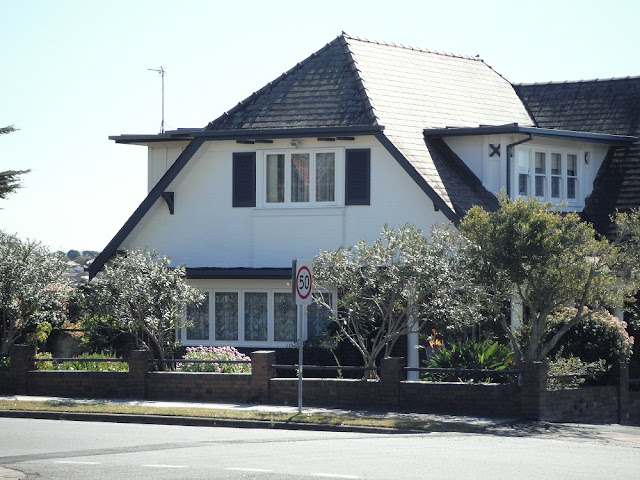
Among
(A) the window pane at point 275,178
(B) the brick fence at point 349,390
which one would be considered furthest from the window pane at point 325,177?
(B) the brick fence at point 349,390

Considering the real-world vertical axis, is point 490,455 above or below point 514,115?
below

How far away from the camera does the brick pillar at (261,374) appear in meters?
21.5

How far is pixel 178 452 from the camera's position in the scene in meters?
15.0

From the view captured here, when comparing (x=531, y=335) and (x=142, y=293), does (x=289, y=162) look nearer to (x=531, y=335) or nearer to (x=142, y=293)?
(x=142, y=293)

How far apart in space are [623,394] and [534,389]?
143 inches

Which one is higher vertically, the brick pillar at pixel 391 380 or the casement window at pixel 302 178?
the casement window at pixel 302 178

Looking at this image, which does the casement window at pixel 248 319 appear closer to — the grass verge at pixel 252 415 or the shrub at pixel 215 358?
the shrub at pixel 215 358

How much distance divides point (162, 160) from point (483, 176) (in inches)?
381

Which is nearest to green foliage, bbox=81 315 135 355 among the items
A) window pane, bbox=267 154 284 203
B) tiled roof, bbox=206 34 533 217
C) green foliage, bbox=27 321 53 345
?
green foliage, bbox=27 321 53 345

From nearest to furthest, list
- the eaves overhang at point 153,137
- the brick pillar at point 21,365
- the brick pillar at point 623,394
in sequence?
1. the brick pillar at point 623,394
2. the brick pillar at point 21,365
3. the eaves overhang at point 153,137

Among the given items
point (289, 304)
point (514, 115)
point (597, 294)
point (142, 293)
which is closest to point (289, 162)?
point (289, 304)

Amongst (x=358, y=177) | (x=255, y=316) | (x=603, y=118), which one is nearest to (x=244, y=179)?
(x=358, y=177)

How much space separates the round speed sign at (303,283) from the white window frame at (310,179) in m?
6.60

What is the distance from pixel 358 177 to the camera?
26.7 meters
